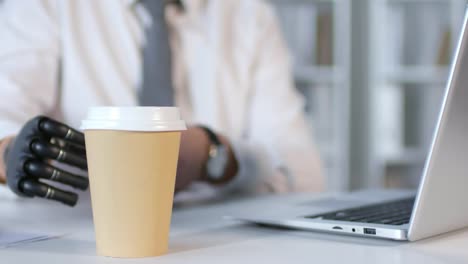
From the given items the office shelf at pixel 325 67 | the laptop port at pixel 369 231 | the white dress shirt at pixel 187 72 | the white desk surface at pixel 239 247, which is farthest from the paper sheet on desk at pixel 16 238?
the office shelf at pixel 325 67

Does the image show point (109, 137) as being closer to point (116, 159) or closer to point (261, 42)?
point (116, 159)

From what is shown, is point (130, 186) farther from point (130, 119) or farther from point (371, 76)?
point (371, 76)

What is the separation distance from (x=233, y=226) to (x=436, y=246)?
0.83 feet

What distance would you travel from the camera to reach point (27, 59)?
123cm

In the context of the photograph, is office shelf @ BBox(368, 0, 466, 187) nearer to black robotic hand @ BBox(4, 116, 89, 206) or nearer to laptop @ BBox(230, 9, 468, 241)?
laptop @ BBox(230, 9, 468, 241)

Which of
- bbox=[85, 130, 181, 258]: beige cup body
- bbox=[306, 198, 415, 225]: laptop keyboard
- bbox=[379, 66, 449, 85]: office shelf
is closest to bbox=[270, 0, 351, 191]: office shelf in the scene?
bbox=[379, 66, 449, 85]: office shelf

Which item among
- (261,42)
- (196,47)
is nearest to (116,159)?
(196,47)

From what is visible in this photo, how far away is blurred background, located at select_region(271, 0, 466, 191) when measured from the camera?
104 inches

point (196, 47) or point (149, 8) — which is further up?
point (149, 8)

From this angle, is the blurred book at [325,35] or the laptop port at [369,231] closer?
the laptop port at [369,231]

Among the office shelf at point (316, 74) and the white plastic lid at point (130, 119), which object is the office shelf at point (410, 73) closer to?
the office shelf at point (316, 74)

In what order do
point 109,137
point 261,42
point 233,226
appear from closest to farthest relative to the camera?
point 109,137 < point 233,226 < point 261,42

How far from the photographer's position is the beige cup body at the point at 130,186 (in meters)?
0.49

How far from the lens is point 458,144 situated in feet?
1.72
